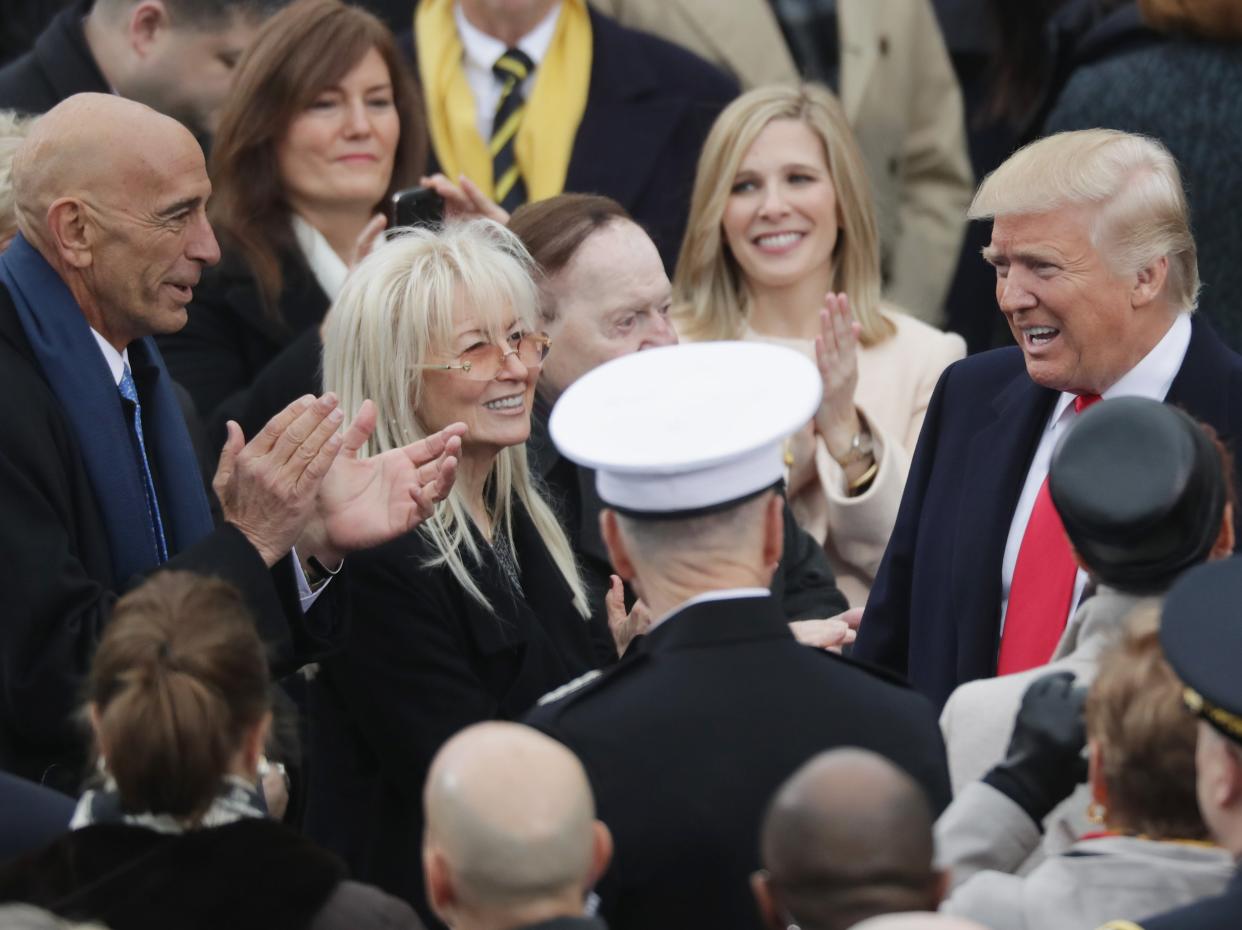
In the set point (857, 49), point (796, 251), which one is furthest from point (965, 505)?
point (857, 49)

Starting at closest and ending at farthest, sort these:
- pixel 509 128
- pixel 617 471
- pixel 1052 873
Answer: pixel 1052 873 < pixel 617 471 < pixel 509 128

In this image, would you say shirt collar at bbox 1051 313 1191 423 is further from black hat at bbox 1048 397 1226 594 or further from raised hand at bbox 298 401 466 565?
raised hand at bbox 298 401 466 565

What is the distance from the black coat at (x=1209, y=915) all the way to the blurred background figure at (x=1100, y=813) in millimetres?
64

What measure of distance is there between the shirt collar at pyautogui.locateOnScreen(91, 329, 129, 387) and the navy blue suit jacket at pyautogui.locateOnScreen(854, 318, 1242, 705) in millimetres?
1574

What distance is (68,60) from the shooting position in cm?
603

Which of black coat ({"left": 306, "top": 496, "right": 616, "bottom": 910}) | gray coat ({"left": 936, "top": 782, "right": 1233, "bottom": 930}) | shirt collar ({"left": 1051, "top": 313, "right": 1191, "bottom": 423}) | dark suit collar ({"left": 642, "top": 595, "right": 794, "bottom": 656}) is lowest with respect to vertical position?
black coat ({"left": 306, "top": 496, "right": 616, "bottom": 910})

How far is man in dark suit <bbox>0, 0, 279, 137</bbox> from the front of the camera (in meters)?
6.02

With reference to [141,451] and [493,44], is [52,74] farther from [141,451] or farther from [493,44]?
[141,451]

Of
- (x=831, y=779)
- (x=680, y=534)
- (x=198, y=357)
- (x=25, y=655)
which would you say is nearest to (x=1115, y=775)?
(x=831, y=779)

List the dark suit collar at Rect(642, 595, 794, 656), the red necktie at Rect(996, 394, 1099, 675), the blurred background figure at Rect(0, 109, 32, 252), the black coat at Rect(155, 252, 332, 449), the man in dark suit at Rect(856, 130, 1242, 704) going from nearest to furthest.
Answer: the dark suit collar at Rect(642, 595, 794, 656) < the red necktie at Rect(996, 394, 1099, 675) < the man in dark suit at Rect(856, 130, 1242, 704) < the blurred background figure at Rect(0, 109, 32, 252) < the black coat at Rect(155, 252, 332, 449)

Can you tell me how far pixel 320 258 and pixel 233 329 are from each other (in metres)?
0.30

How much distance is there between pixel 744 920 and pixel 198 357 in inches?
127

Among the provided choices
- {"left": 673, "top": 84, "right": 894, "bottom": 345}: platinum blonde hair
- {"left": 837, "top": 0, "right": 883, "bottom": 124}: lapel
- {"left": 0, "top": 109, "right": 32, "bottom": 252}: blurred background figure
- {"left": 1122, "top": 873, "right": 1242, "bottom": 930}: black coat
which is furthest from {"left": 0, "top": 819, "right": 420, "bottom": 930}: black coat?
{"left": 837, "top": 0, "right": 883, "bottom": 124}: lapel

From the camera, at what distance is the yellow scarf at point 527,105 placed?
6355 millimetres
